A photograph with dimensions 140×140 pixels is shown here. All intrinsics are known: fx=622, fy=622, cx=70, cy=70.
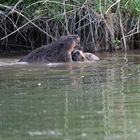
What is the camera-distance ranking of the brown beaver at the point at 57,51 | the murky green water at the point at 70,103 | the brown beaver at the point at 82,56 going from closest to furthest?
the murky green water at the point at 70,103, the brown beaver at the point at 82,56, the brown beaver at the point at 57,51

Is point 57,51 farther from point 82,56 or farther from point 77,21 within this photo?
point 77,21

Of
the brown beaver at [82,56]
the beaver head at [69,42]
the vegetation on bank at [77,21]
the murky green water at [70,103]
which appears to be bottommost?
the murky green water at [70,103]

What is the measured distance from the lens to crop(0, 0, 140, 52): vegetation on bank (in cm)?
1391

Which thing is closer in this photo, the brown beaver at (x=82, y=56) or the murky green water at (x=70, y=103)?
the murky green water at (x=70, y=103)

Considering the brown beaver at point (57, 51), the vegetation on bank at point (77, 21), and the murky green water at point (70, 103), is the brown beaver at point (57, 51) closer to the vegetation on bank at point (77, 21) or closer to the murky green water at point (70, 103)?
the vegetation on bank at point (77, 21)

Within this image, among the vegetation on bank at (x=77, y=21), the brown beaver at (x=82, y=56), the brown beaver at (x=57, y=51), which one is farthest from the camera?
the vegetation on bank at (x=77, y=21)

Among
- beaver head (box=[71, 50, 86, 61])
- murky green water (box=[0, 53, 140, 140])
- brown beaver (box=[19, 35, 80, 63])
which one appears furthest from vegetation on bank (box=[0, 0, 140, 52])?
murky green water (box=[0, 53, 140, 140])

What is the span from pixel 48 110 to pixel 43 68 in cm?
503

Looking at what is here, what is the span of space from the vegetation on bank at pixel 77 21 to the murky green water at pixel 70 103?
3613mm

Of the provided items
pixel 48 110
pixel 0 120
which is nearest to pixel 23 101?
pixel 48 110

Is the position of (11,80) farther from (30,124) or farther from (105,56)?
(105,56)

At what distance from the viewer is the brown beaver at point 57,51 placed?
40.5ft

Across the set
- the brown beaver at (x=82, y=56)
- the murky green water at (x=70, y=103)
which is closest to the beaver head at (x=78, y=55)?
the brown beaver at (x=82, y=56)

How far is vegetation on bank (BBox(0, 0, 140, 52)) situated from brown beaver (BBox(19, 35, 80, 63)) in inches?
40.8
